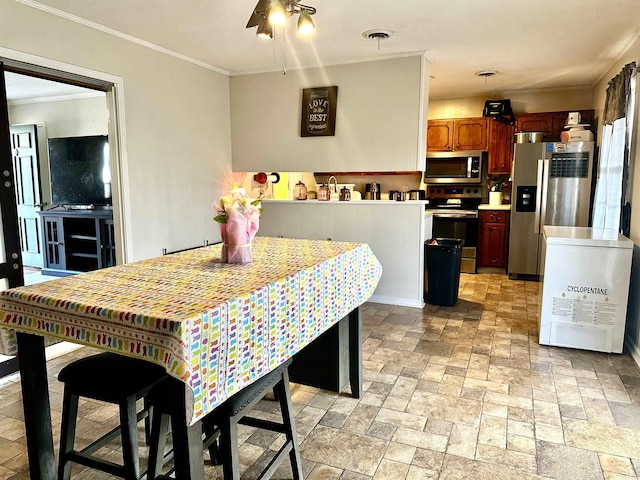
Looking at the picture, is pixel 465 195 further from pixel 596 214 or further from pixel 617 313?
pixel 617 313

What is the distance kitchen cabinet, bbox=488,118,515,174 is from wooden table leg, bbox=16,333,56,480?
587 cm

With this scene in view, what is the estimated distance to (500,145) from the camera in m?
6.13

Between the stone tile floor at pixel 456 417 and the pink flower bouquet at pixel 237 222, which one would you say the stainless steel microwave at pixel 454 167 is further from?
the pink flower bouquet at pixel 237 222

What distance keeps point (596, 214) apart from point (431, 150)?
2365 millimetres

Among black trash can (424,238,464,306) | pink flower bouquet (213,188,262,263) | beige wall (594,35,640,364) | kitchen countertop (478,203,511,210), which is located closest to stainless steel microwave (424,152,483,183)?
kitchen countertop (478,203,511,210)

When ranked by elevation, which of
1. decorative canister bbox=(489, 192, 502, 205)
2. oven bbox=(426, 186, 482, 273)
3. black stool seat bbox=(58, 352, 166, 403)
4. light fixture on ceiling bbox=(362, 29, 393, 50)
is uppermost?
light fixture on ceiling bbox=(362, 29, 393, 50)

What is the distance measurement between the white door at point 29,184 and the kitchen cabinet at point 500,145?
6273mm

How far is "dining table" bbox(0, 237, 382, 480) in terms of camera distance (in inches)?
51.9

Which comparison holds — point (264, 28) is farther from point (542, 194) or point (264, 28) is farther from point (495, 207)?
point (495, 207)

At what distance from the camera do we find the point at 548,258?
338cm

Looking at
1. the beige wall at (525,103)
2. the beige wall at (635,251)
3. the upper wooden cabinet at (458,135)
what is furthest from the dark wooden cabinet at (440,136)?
the beige wall at (635,251)

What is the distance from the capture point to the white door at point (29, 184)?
625cm

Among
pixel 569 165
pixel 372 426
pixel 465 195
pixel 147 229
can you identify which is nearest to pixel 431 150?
pixel 465 195

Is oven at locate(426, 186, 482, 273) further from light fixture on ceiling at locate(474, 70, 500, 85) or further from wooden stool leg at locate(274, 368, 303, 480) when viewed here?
wooden stool leg at locate(274, 368, 303, 480)
